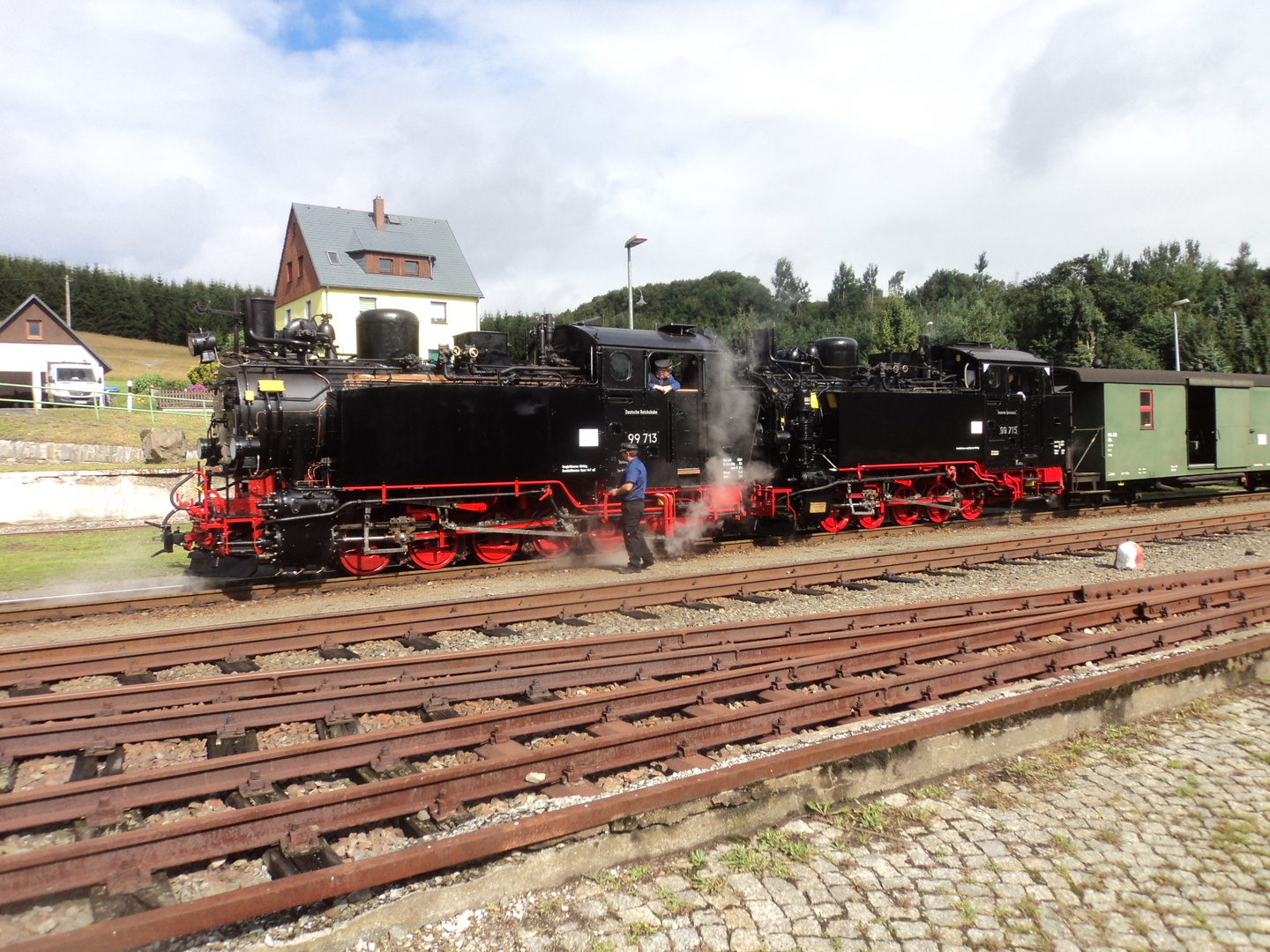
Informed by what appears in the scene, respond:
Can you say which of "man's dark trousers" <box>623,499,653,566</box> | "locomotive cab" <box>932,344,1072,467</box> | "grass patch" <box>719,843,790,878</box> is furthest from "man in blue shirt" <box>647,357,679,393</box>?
"grass patch" <box>719,843,790,878</box>

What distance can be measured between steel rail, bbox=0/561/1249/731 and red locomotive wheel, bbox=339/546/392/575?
4.02 meters

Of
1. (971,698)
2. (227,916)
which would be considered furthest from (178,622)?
(971,698)

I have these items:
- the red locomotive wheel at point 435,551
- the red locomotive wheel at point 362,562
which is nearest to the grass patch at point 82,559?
the red locomotive wheel at point 362,562

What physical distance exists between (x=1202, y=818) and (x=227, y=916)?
15.4 ft

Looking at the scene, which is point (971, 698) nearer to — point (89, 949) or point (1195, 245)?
point (89, 949)

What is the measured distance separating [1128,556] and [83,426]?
24458 millimetres

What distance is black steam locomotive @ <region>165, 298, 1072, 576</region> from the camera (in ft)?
31.0

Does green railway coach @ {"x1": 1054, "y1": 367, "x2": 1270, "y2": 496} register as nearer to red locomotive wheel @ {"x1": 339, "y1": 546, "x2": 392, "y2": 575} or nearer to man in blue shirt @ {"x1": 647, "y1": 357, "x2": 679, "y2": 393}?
man in blue shirt @ {"x1": 647, "y1": 357, "x2": 679, "y2": 393}

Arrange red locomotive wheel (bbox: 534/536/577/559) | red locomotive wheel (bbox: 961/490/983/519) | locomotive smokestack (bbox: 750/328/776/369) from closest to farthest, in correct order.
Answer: red locomotive wheel (bbox: 534/536/577/559), locomotive smokestack (bbox: 750/328/776/369), red locomotive wheel (bbox: 961/490/983/519)

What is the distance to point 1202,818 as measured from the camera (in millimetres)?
4289

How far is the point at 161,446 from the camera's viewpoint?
64.7ft

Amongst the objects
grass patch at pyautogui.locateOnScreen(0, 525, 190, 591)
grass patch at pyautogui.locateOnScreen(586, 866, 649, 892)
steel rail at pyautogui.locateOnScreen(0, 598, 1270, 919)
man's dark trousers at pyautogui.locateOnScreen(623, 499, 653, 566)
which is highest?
man's dark trousers at pyautogui.locateOnScreen(623, 499, 653, 566)

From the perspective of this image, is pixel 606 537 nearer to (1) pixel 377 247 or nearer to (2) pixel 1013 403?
(2) pixel 1013 403

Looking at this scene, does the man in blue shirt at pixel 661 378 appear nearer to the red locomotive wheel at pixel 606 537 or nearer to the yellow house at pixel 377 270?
the red locomotive wheel at pixel 606 537
